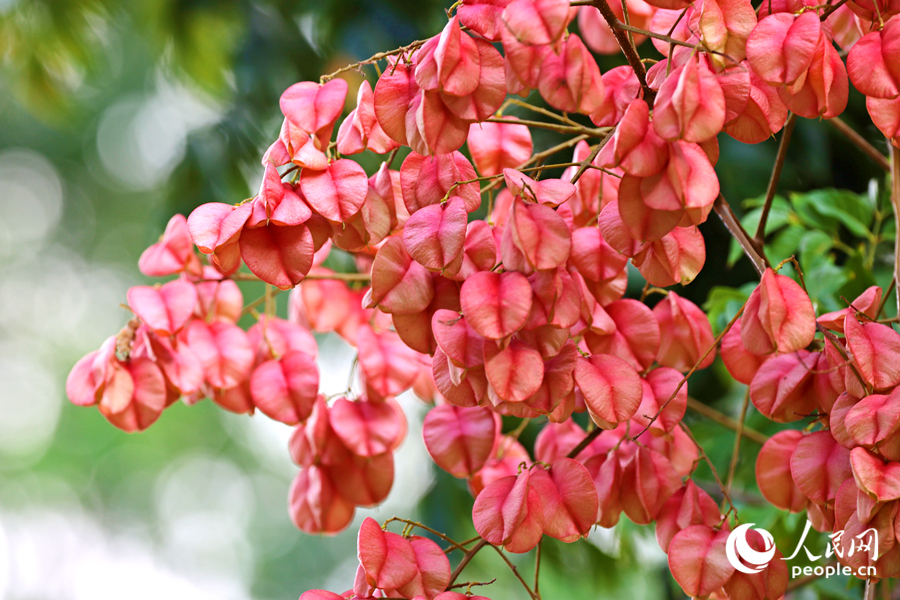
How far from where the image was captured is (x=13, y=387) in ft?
13.5

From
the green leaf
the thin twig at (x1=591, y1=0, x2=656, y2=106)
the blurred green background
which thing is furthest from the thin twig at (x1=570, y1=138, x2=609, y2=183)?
the blurred green background

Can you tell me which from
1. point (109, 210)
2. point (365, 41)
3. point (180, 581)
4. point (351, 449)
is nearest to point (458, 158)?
point (351, 449)

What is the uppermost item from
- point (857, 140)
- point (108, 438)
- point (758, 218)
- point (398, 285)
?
point (398, 285)

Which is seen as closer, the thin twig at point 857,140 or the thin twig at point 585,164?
the thin twig at point 585,164

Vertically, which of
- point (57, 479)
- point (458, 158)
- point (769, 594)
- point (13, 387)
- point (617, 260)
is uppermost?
point (458, 158)

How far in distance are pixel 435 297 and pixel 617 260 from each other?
135 millimetres

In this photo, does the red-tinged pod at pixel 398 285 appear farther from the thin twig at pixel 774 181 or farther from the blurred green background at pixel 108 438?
the blurred green background at pixel 108 438

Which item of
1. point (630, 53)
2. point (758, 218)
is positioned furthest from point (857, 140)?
point (630, 53)

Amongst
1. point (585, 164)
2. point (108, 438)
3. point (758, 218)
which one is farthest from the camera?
point (108, 438)

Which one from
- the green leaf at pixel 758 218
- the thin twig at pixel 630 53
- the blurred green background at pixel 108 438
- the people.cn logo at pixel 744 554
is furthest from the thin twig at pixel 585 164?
the blurred green background at pixel 108 438

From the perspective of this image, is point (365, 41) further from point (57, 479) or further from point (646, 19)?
point (57, 479)

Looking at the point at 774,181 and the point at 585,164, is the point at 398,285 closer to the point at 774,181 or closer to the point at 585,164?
the point at 585,164

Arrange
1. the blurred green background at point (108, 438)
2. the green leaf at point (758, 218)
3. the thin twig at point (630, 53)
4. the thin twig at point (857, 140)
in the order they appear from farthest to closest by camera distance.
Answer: the blurred green background at point (108, 438), the green leaf at point (758, 218), the thin twig at point (857, 140), the thin twig at point (630, 53)

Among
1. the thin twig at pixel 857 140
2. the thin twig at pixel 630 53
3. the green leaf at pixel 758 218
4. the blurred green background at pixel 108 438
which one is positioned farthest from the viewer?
the blurred green background at pixel 108 438
